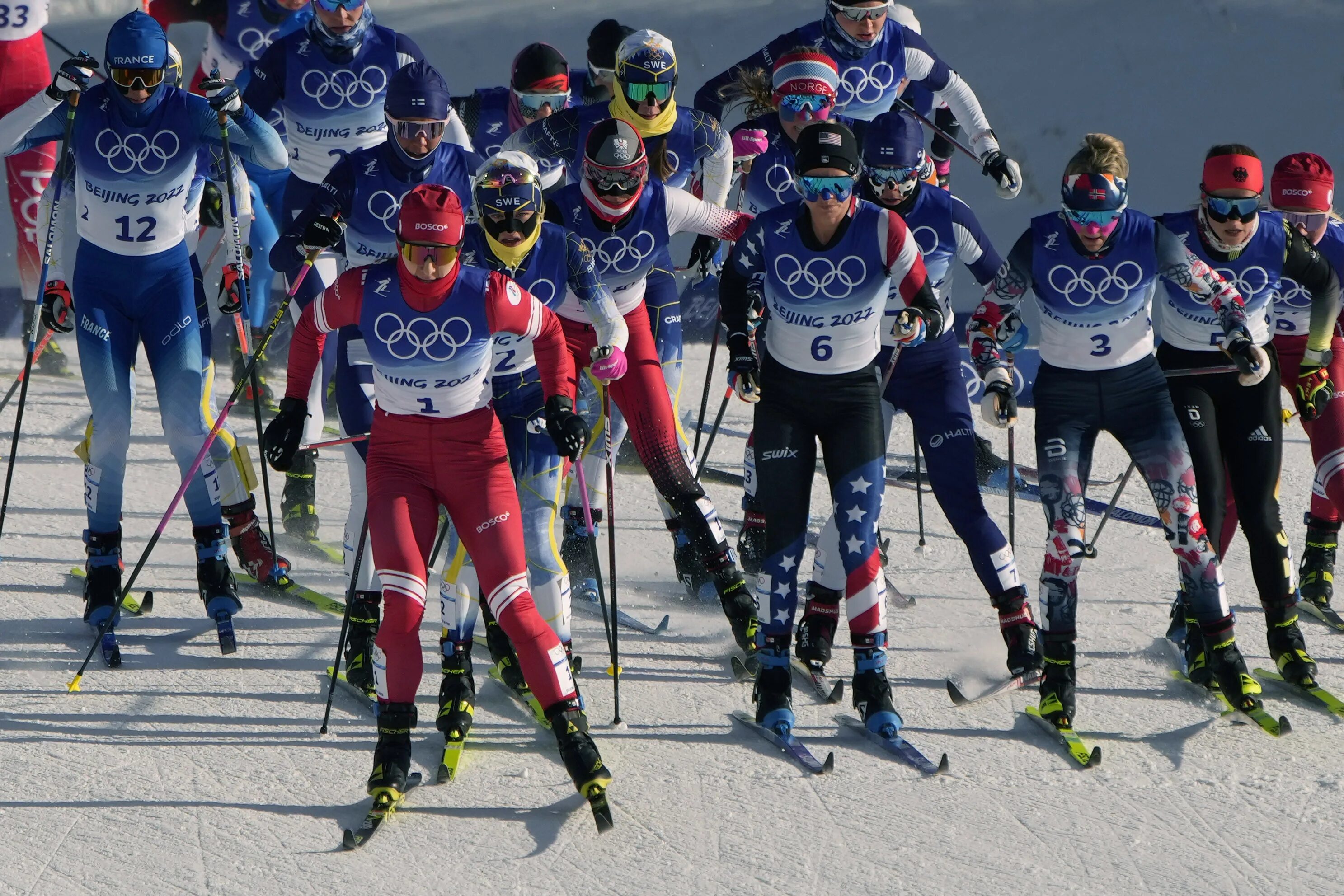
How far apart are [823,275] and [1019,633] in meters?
1.76

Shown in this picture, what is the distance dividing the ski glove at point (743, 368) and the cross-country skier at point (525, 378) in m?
0.43

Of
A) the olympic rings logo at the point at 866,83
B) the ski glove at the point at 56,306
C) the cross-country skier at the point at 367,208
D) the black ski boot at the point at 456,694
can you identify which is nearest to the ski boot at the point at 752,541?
the cross-country skier at the point at 367,208

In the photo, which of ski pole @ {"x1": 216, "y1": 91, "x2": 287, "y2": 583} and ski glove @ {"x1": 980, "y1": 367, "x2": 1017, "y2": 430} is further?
ski pole @ {"x1": 216, "y1": 91, "x2": 287, "y2": 583}

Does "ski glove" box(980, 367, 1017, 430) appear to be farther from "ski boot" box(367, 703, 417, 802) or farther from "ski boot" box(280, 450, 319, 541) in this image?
"ski boot" box(280, 450, 319, 541)

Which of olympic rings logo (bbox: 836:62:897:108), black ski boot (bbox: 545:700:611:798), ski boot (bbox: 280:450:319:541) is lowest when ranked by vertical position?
ski boot (bbox: 280:450:319:541)

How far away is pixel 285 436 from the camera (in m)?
6.05

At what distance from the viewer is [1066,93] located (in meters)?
16.3

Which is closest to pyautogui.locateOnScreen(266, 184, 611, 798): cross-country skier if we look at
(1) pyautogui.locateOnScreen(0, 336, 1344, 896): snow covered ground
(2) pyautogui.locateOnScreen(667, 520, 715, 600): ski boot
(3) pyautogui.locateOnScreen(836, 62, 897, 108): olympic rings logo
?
(1) pyautogui.locateOnScreen(0, 336, 1344, 896): snow covered ground

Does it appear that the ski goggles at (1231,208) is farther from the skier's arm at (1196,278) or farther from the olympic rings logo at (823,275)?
the olympic rings logo at (823,275)

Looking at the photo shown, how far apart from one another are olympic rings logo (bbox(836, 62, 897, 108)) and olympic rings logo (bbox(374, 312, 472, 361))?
4.06 m

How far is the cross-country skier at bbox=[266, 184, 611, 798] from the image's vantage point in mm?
5785

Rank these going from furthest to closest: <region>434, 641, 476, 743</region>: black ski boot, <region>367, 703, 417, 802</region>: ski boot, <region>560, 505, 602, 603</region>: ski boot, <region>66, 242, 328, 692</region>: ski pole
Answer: <region>560, 505, 602, 603</region>: ski boot → <region>66, 242, 328, 692</region>: ski pole → <region>434, 641, 476, 743</region>: black ski boot → <region>367, 703, 417, 802</region>: ski boot

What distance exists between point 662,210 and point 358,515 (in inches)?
77.2

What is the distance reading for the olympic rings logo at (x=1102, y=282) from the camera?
22.0ft
